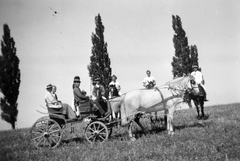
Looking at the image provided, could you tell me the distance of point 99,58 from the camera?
2347 cm

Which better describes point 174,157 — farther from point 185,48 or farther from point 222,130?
point 185,48

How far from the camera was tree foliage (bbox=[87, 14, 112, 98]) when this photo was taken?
76.1 ft

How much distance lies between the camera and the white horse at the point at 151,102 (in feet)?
24.4

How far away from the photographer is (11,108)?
2305 centimetres

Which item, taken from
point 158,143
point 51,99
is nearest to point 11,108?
point 51,99

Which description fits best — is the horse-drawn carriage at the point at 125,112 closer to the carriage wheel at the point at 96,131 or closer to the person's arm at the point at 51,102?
the carriage wheel at the point at 96,131

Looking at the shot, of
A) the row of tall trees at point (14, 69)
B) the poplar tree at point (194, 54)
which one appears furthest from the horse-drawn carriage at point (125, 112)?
the poplar tree at point (194, 54)

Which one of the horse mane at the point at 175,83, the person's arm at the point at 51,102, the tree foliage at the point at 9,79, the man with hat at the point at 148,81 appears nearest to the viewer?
the person's arm at the point at 51,102

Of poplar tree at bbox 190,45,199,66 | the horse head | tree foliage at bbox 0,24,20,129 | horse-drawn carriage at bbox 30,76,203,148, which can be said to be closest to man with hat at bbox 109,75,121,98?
the horse head

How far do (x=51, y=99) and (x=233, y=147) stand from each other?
593 cm

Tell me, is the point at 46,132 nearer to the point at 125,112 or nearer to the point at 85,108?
the point at 85,108

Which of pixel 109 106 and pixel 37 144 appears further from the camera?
pixel 109 106

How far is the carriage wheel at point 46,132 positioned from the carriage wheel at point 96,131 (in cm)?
99

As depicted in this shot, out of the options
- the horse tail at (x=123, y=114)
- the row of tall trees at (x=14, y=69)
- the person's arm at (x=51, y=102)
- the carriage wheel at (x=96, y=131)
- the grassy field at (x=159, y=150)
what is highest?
the row of tall trees at (x=14, y=69)
